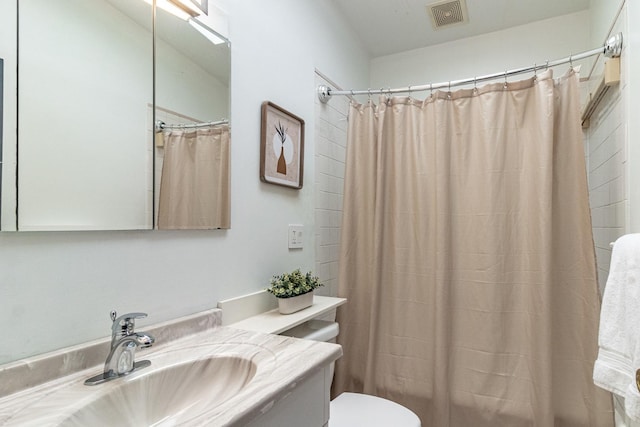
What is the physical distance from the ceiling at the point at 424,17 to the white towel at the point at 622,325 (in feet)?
5.33

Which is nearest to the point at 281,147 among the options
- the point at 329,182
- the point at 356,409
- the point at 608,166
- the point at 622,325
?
the point at 329,182

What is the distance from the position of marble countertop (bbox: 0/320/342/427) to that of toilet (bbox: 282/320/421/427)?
1.39 feet

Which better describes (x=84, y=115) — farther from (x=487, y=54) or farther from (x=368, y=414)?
(x=487, y=54)

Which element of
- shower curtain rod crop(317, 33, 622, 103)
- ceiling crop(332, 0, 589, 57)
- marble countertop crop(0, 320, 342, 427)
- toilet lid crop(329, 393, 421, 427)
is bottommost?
toilet lid crop(329, 393, 421, 427)

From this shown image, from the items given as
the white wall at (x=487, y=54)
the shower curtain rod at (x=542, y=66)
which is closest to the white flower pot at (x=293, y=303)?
the shower curtain rod at (x=542, y=66)

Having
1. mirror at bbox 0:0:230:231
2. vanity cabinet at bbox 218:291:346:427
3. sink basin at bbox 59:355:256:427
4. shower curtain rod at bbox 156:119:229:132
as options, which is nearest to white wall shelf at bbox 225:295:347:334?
vanity cabinet at bbox 218:291:346:427

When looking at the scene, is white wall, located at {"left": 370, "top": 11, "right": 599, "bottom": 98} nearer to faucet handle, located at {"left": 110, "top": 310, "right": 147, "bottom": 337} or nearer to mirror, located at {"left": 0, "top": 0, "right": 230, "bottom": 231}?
mirror, located at {"left": 0, "top": 0, "right": 230, "bottom": 231}

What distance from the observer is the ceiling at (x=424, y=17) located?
1.98 m

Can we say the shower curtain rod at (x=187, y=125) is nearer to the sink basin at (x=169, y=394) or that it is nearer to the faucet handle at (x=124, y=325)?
the faucet handle at (x=124, y=325)

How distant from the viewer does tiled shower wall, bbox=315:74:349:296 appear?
189 centimetres

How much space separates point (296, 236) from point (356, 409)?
80cm

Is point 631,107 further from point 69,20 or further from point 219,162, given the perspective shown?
point 69,20

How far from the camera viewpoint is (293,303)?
135cm

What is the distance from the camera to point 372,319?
5.94 feet
